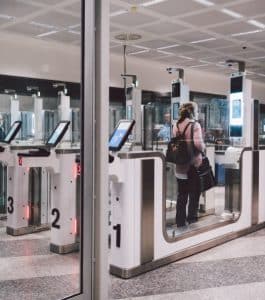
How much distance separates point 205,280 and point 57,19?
4499 millimetres

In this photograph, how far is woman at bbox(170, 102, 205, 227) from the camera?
14.1ft

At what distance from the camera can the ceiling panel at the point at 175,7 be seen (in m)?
5.47

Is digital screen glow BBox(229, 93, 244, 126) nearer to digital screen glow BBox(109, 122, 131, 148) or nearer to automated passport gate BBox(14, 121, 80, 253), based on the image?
digital screen glow BBox(109, 122, 131, 148)

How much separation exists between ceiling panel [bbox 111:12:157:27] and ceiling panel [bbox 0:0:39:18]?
3.87 feet

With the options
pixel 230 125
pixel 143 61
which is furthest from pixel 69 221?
pixel 143 61

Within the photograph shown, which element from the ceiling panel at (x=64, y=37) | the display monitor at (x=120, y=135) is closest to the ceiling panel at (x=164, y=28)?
the ceiling panel at (x=64, y=37)

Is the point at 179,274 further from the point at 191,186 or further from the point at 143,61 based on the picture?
the point at 143,61

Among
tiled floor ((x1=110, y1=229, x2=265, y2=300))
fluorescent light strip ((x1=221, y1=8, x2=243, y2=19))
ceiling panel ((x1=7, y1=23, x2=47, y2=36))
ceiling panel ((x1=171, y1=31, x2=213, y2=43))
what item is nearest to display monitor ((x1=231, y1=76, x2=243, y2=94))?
fluorescent light strip ((x1=221, y1=8, x2=243, y2=19))

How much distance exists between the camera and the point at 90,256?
95.4 inches

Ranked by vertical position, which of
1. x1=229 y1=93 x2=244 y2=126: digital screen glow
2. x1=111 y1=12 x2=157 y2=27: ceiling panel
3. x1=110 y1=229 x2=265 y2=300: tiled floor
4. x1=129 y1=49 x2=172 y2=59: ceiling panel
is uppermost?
x1=111 y1=12 x2=157 y2=27: ceiling panel

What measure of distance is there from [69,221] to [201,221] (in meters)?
1.69

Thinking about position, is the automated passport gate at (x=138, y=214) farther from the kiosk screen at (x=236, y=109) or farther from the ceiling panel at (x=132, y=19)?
the ceiling panel at (x=132, y=19)

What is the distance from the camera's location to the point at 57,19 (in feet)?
20.4

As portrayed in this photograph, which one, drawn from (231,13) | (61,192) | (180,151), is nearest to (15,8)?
(231,13)
